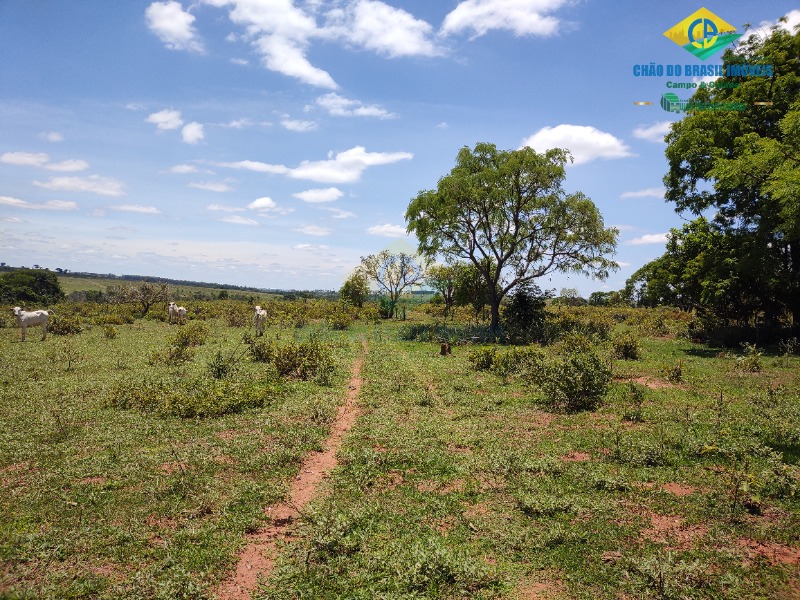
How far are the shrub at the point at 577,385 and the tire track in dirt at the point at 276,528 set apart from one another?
253 inches

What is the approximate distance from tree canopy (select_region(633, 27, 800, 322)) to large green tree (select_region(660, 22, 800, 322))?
0.15 feet

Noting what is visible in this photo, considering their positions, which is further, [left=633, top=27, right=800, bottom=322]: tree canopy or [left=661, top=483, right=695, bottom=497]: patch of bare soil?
[left=633, top=27, right=800, bottom=322]: tree canopy

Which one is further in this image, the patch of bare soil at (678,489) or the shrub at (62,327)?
the shrub at (62,327)

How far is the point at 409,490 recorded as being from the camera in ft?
26.2

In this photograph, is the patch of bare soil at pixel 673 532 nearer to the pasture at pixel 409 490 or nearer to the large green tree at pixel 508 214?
the pasture at pixel 409 490

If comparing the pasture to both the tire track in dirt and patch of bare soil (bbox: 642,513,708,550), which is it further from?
the tire track in dirt

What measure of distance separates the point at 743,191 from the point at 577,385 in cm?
1977

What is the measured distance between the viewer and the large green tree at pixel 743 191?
22.0m

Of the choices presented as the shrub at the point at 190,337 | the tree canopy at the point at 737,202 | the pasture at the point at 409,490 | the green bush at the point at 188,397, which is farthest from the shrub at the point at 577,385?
the shrub at the point at 190,337

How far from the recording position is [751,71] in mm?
24156

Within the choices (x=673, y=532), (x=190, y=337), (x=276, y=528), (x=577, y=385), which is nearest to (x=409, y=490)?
(x=276, y=528)

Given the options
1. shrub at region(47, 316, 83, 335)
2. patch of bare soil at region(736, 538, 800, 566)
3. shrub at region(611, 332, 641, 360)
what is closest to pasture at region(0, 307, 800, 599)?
patch of bare soil at region(736, 538, 800, 566)

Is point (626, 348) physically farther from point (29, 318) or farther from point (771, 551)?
point (29, 318)

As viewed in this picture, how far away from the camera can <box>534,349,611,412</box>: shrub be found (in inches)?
514
